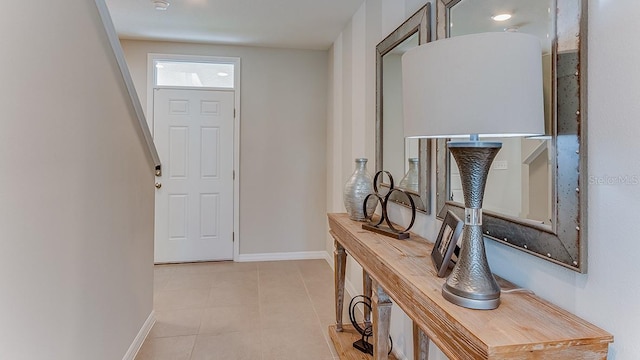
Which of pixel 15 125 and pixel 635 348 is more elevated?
pixel 15 125

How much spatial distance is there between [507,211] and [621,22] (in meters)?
0.59

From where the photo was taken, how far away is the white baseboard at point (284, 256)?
13.7 feet

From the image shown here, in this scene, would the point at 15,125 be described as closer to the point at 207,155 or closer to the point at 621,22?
the point at 621,22

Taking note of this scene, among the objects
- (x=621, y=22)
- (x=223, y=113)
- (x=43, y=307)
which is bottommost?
(x=43, y=307)

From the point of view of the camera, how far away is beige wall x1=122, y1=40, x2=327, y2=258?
4.13m

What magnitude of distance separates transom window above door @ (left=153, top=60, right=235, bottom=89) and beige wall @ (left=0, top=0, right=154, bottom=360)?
79.8 inches

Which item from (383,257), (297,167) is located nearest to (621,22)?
(383,257)

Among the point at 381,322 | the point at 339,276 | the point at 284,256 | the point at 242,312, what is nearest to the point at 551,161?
the point at 381,322

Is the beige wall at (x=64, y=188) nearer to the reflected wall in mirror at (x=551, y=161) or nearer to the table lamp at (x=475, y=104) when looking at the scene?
the table lamp at (x=475, y=104)

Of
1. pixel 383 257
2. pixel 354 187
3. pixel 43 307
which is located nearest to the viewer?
pixel 43 307

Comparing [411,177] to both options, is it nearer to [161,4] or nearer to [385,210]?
[385,210]

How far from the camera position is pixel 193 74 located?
4.07m

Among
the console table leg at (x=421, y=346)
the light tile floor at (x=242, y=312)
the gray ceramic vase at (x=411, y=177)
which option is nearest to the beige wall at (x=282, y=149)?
the light tile floor at (x=242, y=312)

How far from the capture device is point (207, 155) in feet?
13.4
